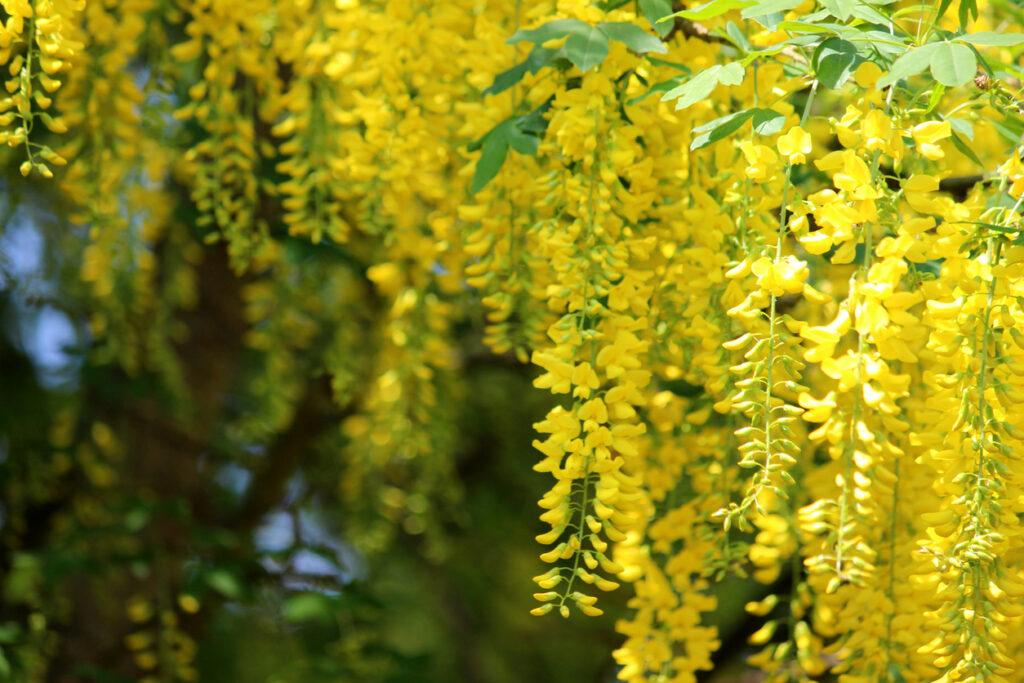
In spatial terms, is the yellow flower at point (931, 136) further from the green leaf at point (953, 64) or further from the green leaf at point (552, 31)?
the green leaf at point (552, 31)

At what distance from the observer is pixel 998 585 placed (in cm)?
147

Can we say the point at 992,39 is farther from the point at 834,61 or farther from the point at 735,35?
the point at 735,35

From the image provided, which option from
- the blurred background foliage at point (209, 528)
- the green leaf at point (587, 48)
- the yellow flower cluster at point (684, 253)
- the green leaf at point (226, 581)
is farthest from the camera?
the blurred background foliage at point (209, 528)

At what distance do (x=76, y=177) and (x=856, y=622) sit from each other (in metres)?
2.04

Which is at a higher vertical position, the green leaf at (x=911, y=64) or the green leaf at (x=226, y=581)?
the green leaf at (x=911, y=64)

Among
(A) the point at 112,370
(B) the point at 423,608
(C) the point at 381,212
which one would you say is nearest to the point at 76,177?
(C) the point at 381,212

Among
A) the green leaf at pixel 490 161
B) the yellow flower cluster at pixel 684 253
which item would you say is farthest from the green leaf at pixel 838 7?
the green leaf at pixel 490 161

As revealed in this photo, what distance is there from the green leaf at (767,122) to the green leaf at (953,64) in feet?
0.89

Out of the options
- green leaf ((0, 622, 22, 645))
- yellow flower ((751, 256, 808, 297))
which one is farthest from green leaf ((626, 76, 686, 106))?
green leaf ((0, 622, 22, 645))

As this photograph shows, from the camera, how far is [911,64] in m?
1.35

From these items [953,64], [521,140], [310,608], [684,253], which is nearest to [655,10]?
[521,140]

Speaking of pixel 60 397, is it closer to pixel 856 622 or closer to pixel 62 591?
pixel 62 591

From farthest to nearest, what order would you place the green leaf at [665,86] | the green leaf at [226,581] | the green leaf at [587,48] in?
1. the green leaf at [226,581]
2. the green leaf at [665,86]
3. the green leaf at [587,48]

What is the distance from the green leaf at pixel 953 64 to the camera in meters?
1.32
